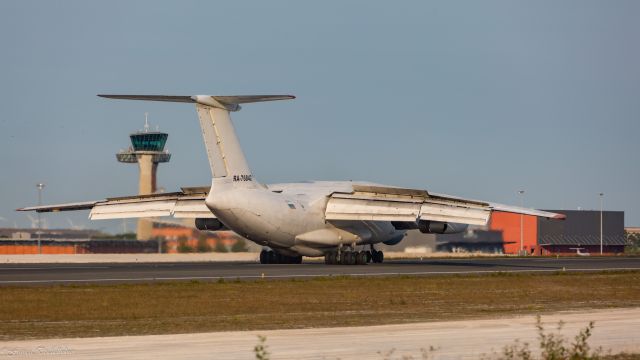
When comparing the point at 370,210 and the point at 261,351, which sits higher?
the point at 370,210

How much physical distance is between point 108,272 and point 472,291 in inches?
675

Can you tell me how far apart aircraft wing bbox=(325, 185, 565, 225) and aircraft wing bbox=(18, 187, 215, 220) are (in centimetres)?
649

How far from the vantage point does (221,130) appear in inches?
1795

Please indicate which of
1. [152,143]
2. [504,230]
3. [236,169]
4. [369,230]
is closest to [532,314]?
[236,169]

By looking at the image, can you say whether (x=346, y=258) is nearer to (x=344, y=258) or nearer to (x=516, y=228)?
(x=344, y=258)

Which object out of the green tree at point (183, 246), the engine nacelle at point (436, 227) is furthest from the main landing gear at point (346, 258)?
the green tree at point (183, 246)

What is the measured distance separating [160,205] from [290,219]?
7.25 meters

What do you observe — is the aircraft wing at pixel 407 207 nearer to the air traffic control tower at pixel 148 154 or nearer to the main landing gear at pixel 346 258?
the main landing gear at pixel 346 258

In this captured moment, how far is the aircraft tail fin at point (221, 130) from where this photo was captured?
45.1 m

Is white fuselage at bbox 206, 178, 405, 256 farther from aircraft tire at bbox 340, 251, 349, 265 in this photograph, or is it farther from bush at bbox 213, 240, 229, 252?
bush at bbox 213, 240, 229, 252

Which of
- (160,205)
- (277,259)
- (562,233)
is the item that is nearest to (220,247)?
(277,259)

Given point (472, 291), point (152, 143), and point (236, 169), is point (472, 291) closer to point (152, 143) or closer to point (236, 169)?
point (236, 169)

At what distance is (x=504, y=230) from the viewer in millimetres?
Result: 113062

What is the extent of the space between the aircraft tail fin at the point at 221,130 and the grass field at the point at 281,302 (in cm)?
994
